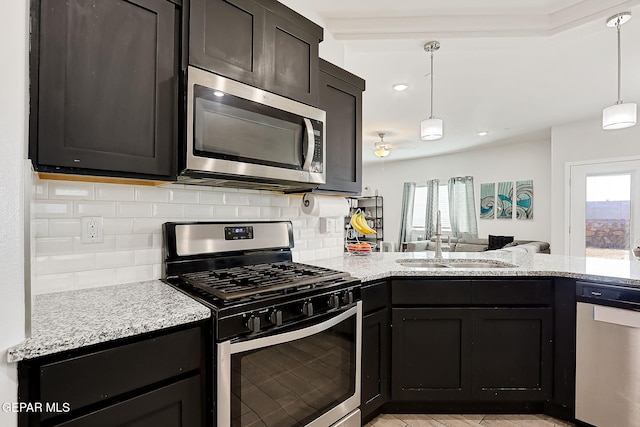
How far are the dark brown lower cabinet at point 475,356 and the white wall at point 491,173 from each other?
457cm

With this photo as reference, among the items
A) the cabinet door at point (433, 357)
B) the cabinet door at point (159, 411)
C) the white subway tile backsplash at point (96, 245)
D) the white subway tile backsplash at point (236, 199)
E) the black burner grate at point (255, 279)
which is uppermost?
the white subway tile backsplash at point (236, 199)

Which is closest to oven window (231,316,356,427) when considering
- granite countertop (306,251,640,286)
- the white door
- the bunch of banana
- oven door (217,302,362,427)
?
oven door (217,302,362,427)

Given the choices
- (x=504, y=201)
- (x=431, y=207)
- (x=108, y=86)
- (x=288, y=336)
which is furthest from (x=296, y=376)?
(x=431, y=207)

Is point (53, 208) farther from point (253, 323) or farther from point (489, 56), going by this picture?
point (489, 56)

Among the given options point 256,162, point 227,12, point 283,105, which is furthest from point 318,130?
point 227,12

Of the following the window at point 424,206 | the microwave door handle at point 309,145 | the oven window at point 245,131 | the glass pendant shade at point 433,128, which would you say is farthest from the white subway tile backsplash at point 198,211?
the window at point 424,206

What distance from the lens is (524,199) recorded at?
231 inches

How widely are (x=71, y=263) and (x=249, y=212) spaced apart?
0.89 metres

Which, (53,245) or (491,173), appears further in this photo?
(491,173)

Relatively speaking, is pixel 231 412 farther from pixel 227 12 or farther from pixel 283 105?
pixel 227 12

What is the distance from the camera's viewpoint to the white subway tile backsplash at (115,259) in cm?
140

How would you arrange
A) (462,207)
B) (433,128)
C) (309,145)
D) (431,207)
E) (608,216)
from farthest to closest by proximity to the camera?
1. (431,207)
2. (462,207)
3. (608,216)
4. (433,128)
5. (309,145)

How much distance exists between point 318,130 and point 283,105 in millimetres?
247

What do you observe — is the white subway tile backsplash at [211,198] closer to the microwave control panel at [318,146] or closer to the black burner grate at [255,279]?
the black burner grate at [255,279]
